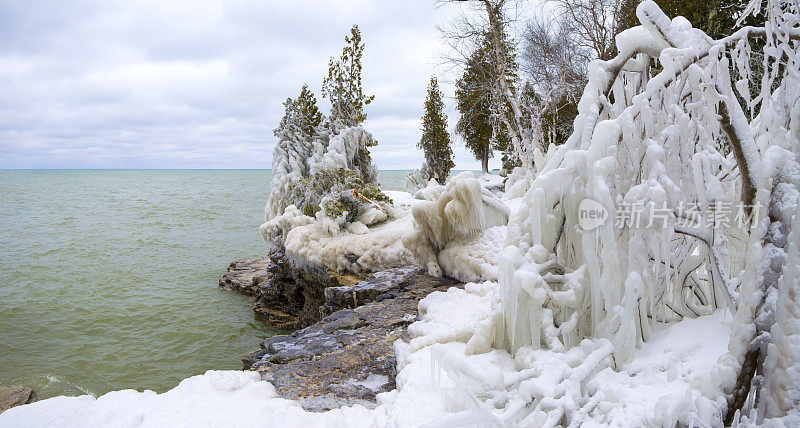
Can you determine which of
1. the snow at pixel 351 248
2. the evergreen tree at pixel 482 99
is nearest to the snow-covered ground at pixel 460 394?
Answer: the snow at pixel 351 248

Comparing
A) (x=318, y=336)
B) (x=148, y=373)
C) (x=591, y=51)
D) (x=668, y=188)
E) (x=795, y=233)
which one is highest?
(x=591, y=51)

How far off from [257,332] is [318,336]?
7.98m

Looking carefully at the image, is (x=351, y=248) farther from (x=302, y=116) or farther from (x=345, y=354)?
(x=302, y=116)

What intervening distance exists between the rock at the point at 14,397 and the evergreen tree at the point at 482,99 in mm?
14879

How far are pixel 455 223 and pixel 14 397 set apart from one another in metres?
8.13

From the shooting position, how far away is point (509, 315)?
3.10 metres

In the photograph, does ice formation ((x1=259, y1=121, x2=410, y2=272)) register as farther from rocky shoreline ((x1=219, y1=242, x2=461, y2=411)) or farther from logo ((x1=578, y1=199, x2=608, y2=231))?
logo ((x1=578, y1=199, x2=608, y2=231))

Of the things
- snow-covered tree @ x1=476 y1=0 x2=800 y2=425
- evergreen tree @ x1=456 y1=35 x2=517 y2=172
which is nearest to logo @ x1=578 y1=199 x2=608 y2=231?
snow-covered tree @ x1=476 y1=0 x2=800 y2=425

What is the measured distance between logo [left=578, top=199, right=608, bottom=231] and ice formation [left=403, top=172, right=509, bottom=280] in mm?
3431

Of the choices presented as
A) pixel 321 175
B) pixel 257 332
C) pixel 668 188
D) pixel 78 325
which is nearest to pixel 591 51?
pixel 321 175

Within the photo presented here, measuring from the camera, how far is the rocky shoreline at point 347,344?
361 centimetres

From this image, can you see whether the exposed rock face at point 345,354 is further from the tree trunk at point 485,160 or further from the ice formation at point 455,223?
the tree trunk at point 485,160

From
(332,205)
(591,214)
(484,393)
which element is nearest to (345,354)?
(484,393)

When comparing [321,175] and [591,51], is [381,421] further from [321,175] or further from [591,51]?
[591,51]
